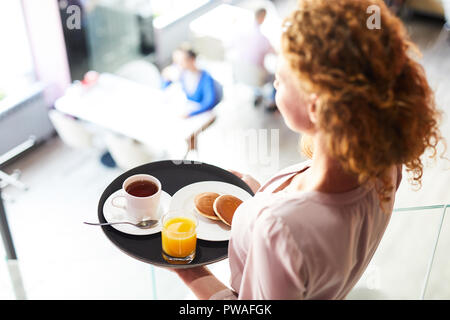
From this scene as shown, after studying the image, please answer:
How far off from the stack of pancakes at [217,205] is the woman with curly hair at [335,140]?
0.61 feet

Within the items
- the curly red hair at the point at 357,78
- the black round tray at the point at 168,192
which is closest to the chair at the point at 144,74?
the black round tray at the point at 168,192

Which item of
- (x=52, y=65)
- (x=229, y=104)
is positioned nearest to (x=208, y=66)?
(x=229, y=104)

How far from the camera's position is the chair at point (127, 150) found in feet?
11.3

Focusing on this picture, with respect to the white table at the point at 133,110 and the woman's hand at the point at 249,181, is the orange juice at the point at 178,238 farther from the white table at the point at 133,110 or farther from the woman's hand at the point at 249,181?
the white table at the point at 133,110

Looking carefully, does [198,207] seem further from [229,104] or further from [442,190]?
[229,104]

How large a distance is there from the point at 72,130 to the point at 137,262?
4.16 ft

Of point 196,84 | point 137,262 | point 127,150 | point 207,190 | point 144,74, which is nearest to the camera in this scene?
point 207,190

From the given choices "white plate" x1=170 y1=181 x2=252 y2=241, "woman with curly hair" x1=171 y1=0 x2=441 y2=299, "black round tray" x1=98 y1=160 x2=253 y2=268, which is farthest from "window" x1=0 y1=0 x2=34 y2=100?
"woman with curly hair" x1=171 y1=0 x2=441 y2=299

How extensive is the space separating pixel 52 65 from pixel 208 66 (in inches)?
69.0

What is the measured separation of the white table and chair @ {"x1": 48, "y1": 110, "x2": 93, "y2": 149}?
0.08 meters

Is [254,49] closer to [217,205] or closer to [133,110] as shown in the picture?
[133,110]

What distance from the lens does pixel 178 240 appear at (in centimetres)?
107

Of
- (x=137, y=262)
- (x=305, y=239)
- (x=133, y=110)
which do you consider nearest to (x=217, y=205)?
(x=305, y=239)

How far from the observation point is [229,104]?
16.3 ft
